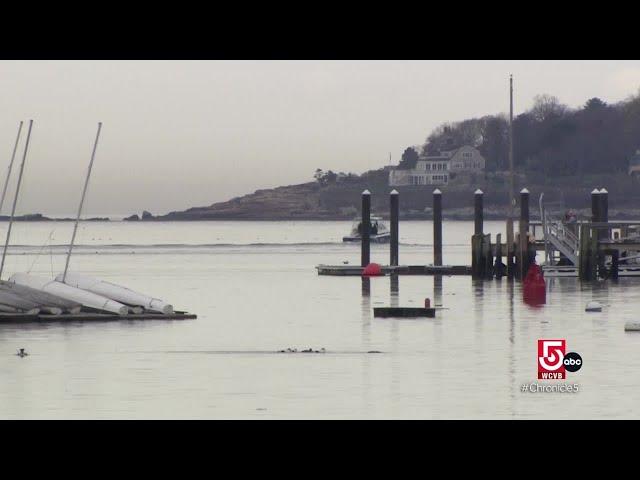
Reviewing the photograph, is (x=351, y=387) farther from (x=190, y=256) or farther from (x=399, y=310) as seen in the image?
(x=190, y=256)

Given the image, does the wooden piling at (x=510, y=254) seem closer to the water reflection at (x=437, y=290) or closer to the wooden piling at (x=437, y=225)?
the water reflection at (x=437, y=290)

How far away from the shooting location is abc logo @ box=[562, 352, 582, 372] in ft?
82.5

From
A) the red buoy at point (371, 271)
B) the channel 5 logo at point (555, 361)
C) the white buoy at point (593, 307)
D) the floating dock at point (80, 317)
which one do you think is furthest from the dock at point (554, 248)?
the channel 5 logo at point (555, 361)

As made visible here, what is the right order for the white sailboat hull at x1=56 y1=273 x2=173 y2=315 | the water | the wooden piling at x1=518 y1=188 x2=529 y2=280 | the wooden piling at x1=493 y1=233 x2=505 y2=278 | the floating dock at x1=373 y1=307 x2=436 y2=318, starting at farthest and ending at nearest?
the wooden piling at x1=493 y1=233 x2=505 y2=278 → the wooden piling at x1=518 y1=188 x2=529 y2=280 → the white sailboat hull at x1=56 y1=273 x2=173 y2=315 → the floating dock at x1=373 y1=307 x2=436 y2=318 → the water

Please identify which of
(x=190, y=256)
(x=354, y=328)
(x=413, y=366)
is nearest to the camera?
(x=413, y=366)

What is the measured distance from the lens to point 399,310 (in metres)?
36.9

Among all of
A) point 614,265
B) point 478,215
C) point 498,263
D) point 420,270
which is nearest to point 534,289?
point 614,265

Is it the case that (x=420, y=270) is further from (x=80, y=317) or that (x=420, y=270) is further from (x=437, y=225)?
(x=80, y=317)

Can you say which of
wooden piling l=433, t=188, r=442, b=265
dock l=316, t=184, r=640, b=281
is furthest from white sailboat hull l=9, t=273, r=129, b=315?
wooden piling l=433, t=188, r=442, b=265

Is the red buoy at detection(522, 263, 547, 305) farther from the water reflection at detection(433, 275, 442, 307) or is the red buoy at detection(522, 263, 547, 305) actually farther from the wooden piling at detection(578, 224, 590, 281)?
the wooden piling at detection(578, 224, 590, 281)

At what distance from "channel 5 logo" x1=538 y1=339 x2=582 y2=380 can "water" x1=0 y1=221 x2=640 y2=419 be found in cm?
25

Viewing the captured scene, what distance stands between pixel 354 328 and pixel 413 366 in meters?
8.51
